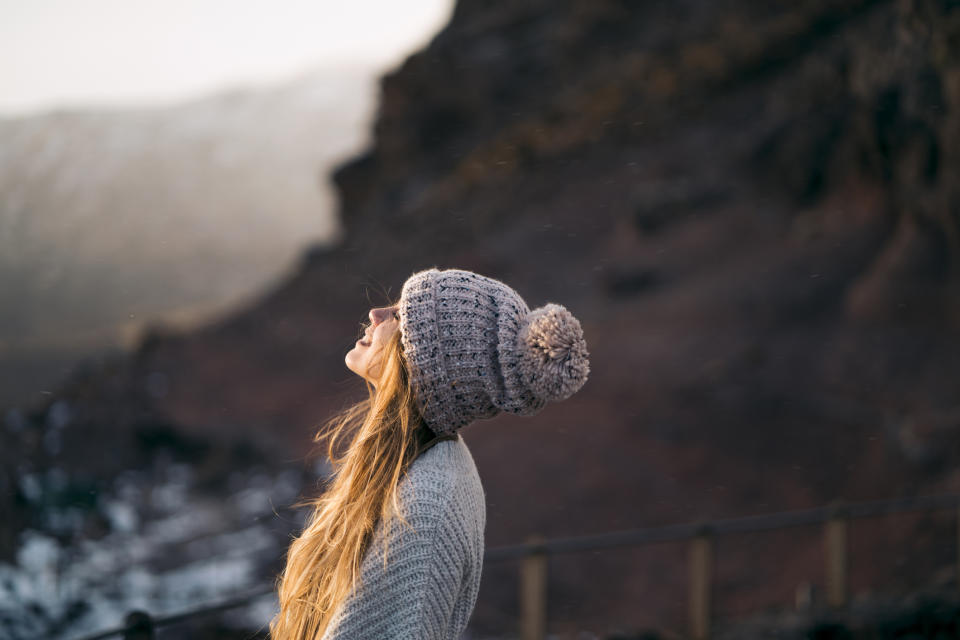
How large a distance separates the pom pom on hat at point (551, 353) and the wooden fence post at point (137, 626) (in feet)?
4.53

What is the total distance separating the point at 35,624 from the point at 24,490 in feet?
37.8

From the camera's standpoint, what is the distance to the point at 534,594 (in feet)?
14.7

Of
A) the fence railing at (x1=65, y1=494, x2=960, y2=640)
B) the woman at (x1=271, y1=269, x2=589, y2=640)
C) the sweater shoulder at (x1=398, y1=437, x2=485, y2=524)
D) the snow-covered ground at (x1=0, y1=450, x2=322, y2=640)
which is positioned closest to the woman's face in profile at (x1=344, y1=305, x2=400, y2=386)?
the woman at (x1=271, y1=269, x2=589, y2=640)

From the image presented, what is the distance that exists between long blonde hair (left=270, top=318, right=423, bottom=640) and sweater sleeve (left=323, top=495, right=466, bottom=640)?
0.04 metres

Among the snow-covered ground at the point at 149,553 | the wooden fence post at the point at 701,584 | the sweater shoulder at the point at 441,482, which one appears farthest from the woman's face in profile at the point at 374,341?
the snow-covered ground at the point at 149,553

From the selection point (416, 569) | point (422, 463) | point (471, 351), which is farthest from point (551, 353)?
point (416, 569)

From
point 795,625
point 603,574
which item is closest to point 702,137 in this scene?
point 603,574

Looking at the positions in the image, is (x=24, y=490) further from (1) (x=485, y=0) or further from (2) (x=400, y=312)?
(1) (x=485, y=0)

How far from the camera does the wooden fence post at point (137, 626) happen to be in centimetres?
237

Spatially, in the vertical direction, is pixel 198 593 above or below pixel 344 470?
below

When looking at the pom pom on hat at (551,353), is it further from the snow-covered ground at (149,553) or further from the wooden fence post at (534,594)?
the snow-covered ground at (149,553)

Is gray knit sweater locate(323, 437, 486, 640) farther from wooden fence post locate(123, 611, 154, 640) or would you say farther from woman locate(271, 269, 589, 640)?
wooden fence post locate(123, 611, 154, 640)

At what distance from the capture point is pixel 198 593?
13.8 meters

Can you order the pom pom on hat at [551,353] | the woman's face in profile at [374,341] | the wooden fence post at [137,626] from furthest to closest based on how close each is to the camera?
the wooden fence post at [137,626] < the woman's face in profile at [374,341] < the pom pom on hat at [551,353]
